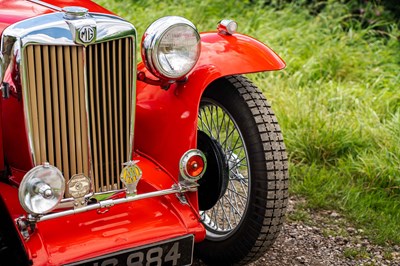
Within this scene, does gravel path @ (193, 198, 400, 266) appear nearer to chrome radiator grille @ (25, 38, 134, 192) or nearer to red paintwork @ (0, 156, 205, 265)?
red paintwork @ (0, 156, 205, 265)

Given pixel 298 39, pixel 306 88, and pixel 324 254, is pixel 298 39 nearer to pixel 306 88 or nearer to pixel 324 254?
pixel 306 88

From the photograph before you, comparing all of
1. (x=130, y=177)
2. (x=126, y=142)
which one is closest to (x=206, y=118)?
(x=126, y=142)

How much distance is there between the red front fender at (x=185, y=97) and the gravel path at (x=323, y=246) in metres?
0.62

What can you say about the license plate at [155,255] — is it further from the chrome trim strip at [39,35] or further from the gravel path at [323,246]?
the gravel path at [323,246]

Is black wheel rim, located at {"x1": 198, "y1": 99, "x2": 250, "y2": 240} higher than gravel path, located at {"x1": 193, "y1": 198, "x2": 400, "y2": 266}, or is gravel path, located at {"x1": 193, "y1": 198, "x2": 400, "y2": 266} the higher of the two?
black wheel rim, located at {"x1": 198, "y1": 99, "x2": 250, "y2": 240}

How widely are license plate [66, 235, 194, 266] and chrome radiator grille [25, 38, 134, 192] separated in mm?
303

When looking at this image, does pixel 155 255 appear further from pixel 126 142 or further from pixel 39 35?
pixel 39 35

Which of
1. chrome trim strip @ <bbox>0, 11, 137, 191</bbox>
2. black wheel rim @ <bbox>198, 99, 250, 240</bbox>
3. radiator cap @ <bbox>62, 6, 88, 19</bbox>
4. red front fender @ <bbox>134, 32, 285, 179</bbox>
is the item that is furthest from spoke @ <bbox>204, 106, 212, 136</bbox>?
radiator cap @ <bbox>62, 6, 88, 19</bbox>

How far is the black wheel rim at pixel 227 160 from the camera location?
2.88m

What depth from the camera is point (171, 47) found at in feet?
8.32

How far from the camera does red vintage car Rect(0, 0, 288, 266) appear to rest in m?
2.30

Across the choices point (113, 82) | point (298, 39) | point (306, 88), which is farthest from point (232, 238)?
point (298, 39)

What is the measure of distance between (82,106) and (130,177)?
0.31 m

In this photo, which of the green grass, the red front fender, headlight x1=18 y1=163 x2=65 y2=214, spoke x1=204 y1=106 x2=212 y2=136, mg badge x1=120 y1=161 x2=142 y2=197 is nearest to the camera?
headlight x1=18 y1=163 x2=65 y2=214
